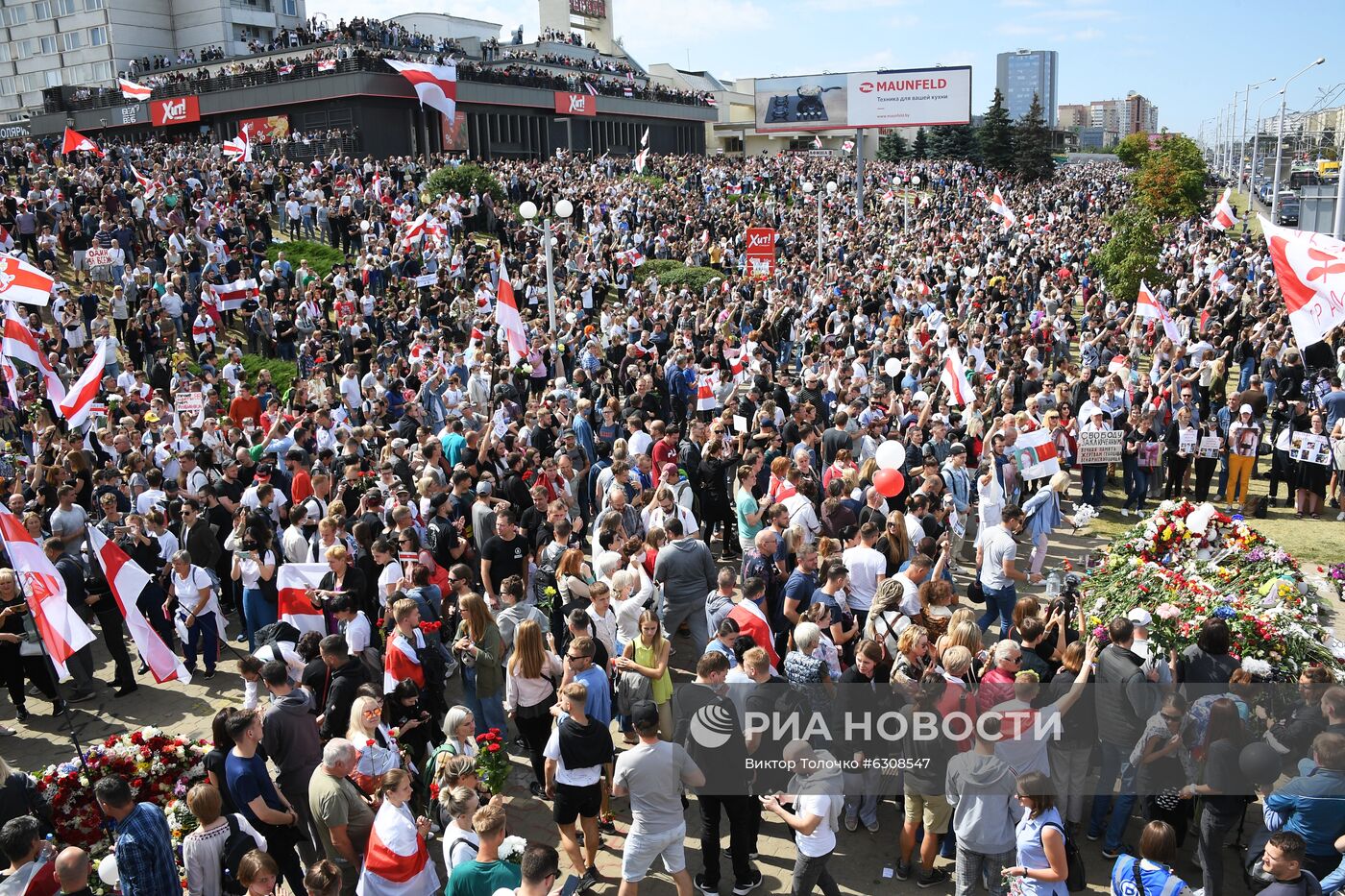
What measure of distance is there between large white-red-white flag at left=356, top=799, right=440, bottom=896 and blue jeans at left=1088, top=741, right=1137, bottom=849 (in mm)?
4347

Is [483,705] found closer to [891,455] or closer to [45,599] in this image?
[45,599]

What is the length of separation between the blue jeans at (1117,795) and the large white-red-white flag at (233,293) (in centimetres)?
1776

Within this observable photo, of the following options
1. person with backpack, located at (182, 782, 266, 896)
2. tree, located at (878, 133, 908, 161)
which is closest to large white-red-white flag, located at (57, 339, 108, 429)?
person with backpack, located at (182, 782, 266, 896)

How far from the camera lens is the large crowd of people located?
5.38 metres

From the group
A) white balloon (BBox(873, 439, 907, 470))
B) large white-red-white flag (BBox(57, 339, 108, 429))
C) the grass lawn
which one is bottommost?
the grass lawn

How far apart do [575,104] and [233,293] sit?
3306cm

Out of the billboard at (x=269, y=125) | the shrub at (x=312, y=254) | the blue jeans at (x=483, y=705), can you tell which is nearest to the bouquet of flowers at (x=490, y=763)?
the blue jeans at (x=483, y=705)

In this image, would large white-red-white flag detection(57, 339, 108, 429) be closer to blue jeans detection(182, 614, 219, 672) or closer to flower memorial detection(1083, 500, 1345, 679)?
blue jeans detection(182, 614, 219, 672)

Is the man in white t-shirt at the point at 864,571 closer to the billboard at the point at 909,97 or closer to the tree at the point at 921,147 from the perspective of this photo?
the billboard at the point at 909,97

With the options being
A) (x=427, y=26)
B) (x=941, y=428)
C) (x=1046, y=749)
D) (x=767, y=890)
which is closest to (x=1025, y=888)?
(x=1046, y=749)

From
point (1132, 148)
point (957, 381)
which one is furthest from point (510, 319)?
point (1132, 148)

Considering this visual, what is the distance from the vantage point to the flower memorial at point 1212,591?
6.97 metres

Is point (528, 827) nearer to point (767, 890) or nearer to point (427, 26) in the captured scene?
point (767, 890)

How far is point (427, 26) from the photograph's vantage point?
65125mm
